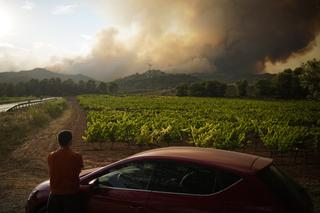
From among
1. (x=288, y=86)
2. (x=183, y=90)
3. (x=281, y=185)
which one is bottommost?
(x=281, y=185)

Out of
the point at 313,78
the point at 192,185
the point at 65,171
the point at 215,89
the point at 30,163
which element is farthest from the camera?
the point at 215,89

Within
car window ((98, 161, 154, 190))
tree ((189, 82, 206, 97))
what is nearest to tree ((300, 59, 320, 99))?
car window ((98, 161, 154, 190))

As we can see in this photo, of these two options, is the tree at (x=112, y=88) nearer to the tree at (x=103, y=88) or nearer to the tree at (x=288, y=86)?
the tree at (x=103, y=88)

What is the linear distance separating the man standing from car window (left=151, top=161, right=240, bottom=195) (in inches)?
46.9

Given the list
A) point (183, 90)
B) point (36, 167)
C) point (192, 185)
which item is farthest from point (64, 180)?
point (183, 90)

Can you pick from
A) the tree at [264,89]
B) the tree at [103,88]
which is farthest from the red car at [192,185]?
the tree at [103,88]

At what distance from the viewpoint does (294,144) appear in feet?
56.9

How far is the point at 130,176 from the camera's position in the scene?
5.88 m

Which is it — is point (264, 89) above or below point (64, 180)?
above

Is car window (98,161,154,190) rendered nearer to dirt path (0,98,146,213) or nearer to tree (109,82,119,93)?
dirt path (0,98,146,213)

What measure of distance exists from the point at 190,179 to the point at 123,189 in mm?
1036

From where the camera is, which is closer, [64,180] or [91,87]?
[64,180]

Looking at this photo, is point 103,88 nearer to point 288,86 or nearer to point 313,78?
point 288,86

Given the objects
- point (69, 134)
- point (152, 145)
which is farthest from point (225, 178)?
point (152, 145)
